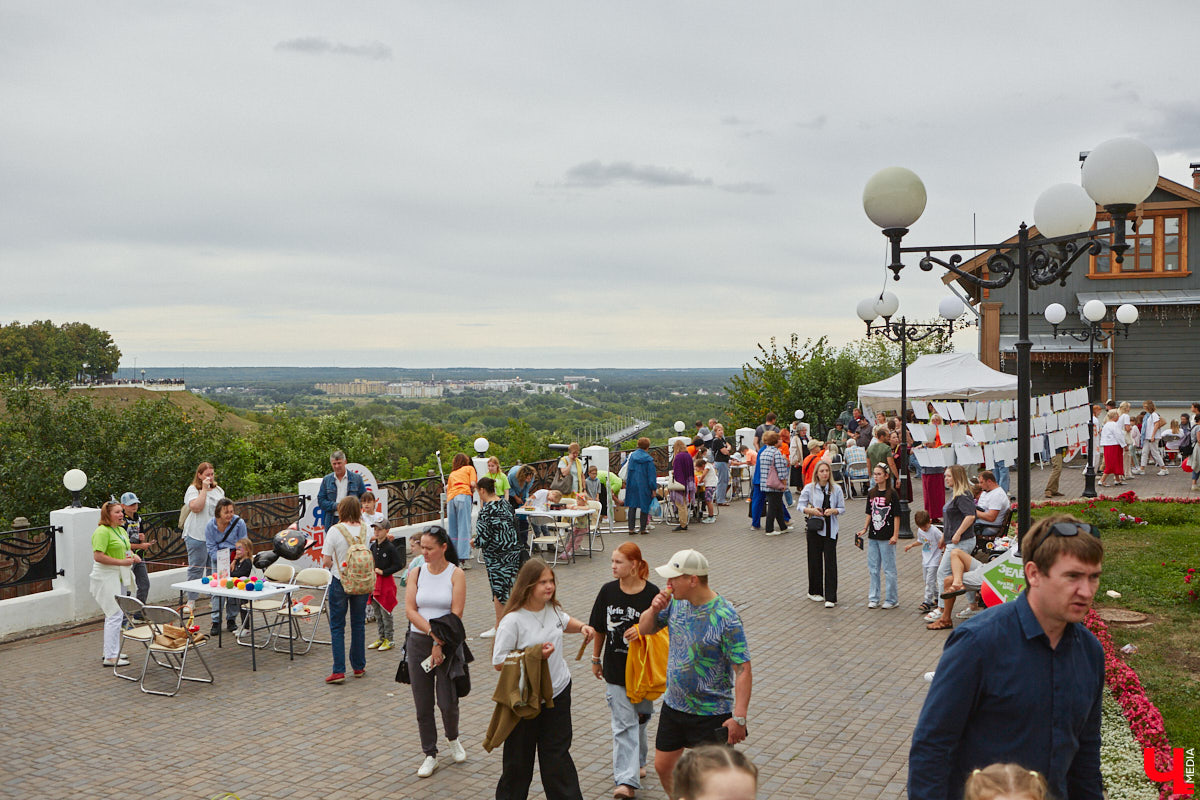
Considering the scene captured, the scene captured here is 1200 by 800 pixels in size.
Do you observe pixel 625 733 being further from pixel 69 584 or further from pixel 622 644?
pixel 69 584

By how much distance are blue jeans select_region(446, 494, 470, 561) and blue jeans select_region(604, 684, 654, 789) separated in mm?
8937

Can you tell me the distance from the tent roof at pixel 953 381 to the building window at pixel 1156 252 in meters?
8.77

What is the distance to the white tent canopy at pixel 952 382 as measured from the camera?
2183 centimetres

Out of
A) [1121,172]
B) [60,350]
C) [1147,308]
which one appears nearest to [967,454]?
[1121,172]

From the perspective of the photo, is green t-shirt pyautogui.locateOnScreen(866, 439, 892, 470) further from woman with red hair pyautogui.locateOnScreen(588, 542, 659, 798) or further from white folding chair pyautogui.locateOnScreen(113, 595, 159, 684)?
white folding chair pyautogui.locateOnScreen(113, 595, 159, 684)

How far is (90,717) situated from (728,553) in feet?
33.5

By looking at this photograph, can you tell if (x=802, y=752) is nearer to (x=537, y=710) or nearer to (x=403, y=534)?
(x=537, y=710)

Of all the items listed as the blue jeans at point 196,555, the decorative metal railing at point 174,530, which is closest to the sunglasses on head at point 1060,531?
the blue jeans at point 196,555

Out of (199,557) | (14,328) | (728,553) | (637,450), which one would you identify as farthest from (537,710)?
(14,328)

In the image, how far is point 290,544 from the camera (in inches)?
505

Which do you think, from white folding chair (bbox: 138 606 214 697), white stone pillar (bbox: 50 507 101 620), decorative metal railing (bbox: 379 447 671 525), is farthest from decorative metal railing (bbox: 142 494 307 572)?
white folding chair (bbox: 138 606 214 697)

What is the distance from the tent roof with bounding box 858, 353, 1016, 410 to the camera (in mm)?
21828

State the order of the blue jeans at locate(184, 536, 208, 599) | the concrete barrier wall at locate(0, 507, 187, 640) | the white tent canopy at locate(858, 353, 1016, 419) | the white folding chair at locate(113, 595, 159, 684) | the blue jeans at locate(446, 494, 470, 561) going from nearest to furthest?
the white folding chair at locate(113, 595, 159, 684) → the blue jeans at locate(184, 536, 208, 599) → the concrete barrier wall at locate(0, 507, 187, 640) → the blue jeans at locate(446, 494, 470, 561) → the white tent canopy at locate(858, 353, 1016, 419)

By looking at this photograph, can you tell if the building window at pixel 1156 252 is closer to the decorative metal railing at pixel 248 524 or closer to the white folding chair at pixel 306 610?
the decorative metal railing at pixel 248 524
